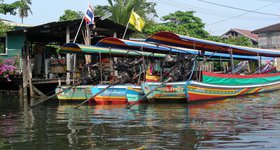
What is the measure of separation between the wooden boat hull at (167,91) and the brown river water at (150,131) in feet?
7.33

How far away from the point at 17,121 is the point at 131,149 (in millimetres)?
5108

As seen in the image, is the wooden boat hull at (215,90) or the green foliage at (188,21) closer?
the wooden boat hull at (215,90)

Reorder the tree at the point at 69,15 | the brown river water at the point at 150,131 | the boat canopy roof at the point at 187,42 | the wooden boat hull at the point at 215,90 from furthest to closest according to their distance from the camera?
the tree at the point at 69,15, the wooden boat hull at the point at 215,90, the boat canopy roof at the point at 187,42, the brown river water at the point at 150,131

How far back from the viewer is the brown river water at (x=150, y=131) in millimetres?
6332

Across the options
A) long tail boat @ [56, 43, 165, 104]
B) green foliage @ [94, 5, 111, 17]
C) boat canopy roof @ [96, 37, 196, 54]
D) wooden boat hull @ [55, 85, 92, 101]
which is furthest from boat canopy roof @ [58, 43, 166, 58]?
green foliage @ [94, 5, 111, 17]

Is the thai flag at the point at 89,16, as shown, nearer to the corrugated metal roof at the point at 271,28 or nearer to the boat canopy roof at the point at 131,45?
the boat canopy roof at the point at 131,45

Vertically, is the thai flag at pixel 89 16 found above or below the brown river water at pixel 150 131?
above

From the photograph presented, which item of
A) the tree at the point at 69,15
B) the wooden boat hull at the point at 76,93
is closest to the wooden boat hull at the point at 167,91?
the wooden boat hull at the point at 76,93

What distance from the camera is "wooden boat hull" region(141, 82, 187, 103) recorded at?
43.2 feet

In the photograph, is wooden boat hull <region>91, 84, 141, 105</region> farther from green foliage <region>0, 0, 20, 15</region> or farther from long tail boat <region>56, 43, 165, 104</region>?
green foliage <region>0, 0, 20, 15</region>

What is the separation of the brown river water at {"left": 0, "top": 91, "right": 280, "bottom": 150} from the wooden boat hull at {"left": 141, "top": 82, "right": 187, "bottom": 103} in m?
2.24

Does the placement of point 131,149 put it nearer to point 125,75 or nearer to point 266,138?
point 266,138

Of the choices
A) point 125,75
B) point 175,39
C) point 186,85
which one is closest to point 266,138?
point 186,85

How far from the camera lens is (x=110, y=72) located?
16.9 metres
